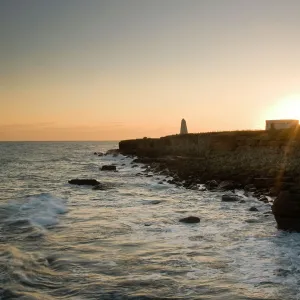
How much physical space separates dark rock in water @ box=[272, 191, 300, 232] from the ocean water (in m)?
0.40

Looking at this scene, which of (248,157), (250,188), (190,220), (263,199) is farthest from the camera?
(248,157)

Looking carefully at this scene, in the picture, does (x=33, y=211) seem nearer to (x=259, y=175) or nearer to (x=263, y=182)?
(x=263, y=182)

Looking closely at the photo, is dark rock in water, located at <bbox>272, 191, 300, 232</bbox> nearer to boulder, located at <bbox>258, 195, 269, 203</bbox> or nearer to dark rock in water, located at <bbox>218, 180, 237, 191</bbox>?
boulder, located at <bbox>258, 195, 269, 203</bbox>

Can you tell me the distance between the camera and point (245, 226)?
39.6ft

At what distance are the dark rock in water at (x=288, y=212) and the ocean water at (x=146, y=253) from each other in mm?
401

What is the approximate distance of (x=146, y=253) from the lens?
927cm

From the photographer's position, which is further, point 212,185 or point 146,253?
point 212,185

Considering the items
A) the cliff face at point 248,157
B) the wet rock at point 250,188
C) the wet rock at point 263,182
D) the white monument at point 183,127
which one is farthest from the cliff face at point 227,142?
the wet rock at point 250,188

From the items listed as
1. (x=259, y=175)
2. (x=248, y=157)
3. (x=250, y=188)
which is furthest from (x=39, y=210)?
(x=248, y=157)

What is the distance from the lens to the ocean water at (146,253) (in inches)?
275

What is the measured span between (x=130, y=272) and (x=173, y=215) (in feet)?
21.6

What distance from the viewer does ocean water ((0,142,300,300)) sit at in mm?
6973

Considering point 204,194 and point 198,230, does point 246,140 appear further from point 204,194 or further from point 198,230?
point 198,230

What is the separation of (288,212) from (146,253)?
4827mm
